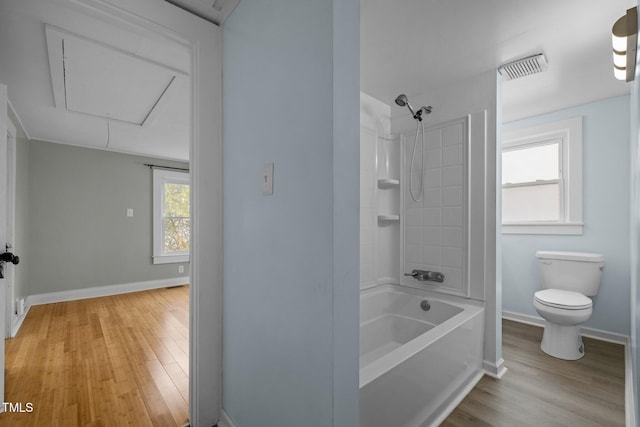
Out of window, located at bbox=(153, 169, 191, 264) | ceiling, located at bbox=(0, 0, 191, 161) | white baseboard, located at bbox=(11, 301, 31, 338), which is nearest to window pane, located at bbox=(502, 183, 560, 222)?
ceiling, located at bbox=(0, 0, 191, 161)

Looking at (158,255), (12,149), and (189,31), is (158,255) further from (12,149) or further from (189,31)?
(189,31)

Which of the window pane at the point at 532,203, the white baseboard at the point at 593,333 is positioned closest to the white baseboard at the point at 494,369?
the white baseboard at the point at 593,333

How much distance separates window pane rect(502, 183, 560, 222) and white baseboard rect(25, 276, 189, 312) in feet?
16.5

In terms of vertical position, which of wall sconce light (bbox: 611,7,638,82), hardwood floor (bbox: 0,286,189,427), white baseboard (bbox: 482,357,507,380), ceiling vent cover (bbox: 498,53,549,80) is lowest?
hardwood floor (bbox: 0,286,189,427)

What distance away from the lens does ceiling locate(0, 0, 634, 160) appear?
1527mm

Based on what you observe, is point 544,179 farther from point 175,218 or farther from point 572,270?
point 175,218

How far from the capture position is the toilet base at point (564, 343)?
7.48 ft

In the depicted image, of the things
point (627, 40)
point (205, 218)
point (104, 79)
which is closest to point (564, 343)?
point (627, 40)

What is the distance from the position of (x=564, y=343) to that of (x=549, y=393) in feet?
2.21

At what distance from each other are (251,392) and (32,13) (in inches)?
87.1

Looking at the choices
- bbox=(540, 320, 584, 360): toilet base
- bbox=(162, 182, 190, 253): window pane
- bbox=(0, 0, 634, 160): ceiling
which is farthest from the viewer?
bbox=(162, 182, 190, 253): window pane

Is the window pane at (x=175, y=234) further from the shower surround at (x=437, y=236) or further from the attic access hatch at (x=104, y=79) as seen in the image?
the shower surround at (x=437, y=236)

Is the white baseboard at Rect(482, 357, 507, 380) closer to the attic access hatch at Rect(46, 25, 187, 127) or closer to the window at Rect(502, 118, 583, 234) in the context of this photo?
the window at Rect(502, 118, 583, 234)

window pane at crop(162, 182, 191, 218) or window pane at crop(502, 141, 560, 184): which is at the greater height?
window pane at crop(502, 141, 560, 184)
